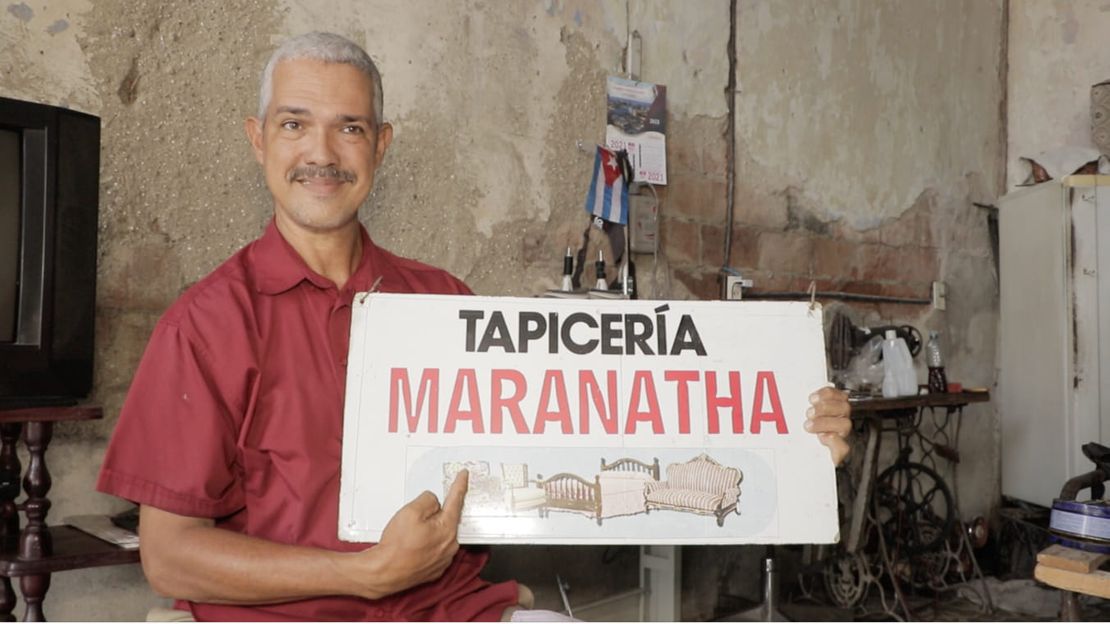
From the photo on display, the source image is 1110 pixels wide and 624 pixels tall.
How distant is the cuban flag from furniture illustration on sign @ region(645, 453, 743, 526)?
5.40 feet

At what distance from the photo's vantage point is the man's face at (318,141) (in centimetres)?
144

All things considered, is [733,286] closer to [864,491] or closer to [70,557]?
[864,491]

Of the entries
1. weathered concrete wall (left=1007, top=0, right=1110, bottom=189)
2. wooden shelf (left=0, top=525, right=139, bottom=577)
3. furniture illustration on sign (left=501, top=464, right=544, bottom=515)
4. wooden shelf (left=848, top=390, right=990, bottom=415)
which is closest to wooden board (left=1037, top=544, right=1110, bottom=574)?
wooden shelf (left=848, top=390, right=990, bottom=415)

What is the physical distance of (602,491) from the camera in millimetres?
1290

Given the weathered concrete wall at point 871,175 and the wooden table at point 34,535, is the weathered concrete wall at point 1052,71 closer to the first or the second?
the weathered concrete wall at point 871,175

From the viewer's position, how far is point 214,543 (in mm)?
1219

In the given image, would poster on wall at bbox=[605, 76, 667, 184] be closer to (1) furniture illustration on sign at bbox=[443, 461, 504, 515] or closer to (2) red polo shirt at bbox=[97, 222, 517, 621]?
(2) red polo shirt at bbox=[97, 222, 517, 621]

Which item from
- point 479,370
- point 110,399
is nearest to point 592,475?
point 479,370

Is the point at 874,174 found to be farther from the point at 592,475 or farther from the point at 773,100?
the point at 592,475

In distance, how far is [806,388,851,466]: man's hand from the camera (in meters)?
1.36

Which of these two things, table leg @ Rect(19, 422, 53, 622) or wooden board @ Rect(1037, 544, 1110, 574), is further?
wooden board @ Rect(1037, 544, 1110, 574)

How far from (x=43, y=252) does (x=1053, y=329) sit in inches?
168

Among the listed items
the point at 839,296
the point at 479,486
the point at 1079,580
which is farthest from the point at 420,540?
the point at 839,296

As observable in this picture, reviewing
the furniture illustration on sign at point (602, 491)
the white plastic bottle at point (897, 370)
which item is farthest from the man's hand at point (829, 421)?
the white plastic bottle at point (897, 370)
